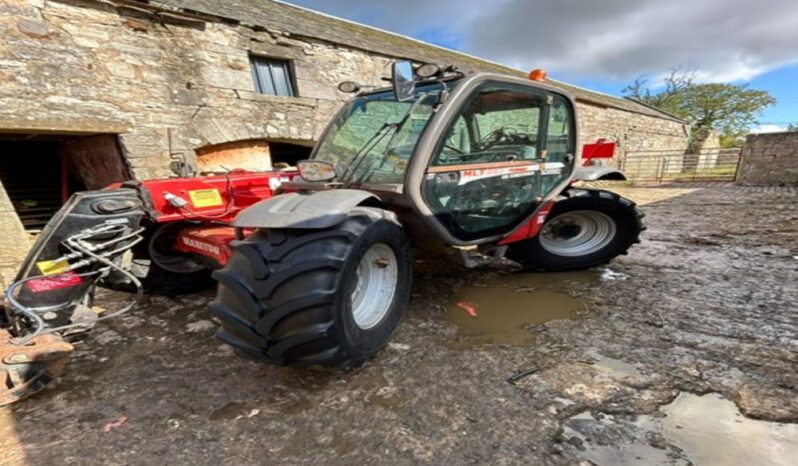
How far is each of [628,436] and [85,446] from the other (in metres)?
2.27

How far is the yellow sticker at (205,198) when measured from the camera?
2764 millimetres

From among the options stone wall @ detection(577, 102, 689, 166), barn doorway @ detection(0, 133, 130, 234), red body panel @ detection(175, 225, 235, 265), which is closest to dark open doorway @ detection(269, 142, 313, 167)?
barn doorway @ detection(0, 133, 130, 234)

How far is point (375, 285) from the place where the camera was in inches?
90.7

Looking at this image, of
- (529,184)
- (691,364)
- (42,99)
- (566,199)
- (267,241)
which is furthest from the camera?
(42,99)

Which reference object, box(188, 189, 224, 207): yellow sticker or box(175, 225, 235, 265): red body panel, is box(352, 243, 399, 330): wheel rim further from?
box(188, 189, 224, 207): yellow sticker

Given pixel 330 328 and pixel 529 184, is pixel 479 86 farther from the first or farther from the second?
pixel 330 328

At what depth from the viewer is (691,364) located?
207 centimetres

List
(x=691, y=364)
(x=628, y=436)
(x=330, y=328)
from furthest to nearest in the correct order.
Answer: (x=691, y=364), (x=330, y=328), (x=628, y=436)

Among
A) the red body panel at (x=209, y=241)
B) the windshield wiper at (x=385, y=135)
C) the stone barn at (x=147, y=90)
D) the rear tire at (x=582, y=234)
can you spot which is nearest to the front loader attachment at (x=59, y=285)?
the red body panel at (x=209, y=241)

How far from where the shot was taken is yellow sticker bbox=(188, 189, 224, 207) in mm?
2764

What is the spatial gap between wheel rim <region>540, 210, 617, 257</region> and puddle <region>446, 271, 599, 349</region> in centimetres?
28

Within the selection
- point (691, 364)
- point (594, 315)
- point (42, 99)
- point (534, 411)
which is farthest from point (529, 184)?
point (42, 99)

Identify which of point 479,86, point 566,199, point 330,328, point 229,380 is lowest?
point 229,380

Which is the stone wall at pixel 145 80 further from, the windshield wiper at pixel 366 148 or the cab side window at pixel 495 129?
the cab side window at pixel 495 129
